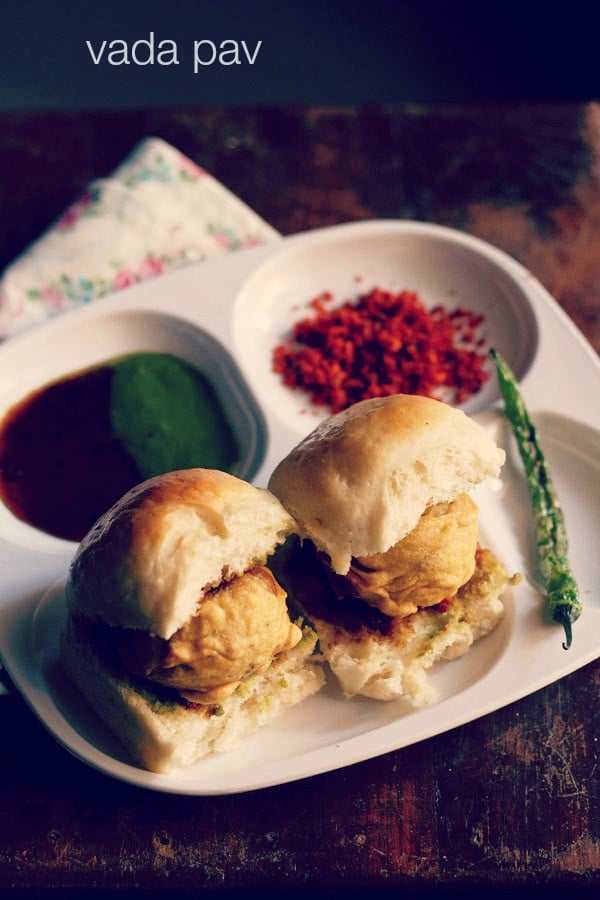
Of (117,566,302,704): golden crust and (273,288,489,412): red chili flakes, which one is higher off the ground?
(117,566,302,704): golden crust

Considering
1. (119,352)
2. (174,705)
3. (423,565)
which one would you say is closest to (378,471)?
(423,565)

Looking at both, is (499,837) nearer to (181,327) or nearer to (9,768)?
(9,768)

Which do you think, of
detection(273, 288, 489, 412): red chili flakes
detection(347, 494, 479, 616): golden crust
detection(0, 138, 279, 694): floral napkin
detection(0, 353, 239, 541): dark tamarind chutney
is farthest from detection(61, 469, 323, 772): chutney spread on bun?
detection(0, 138, 279, 694): floral napkin

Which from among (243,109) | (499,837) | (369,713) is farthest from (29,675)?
(243,109)

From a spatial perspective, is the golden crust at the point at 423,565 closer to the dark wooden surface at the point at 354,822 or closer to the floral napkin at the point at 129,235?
the dark wooden surface at the point at 354,822

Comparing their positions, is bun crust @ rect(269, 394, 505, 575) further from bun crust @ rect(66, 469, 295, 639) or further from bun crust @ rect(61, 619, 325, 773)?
bun crust @ rect(61, 619, 325, 773)

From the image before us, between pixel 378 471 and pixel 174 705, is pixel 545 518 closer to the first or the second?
pixel 378 471

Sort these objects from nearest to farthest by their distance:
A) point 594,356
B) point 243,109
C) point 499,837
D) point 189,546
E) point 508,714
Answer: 1. point 189,546
2. point 499,837
3. point 508,714
4. point 594,356
5. point 243,109
